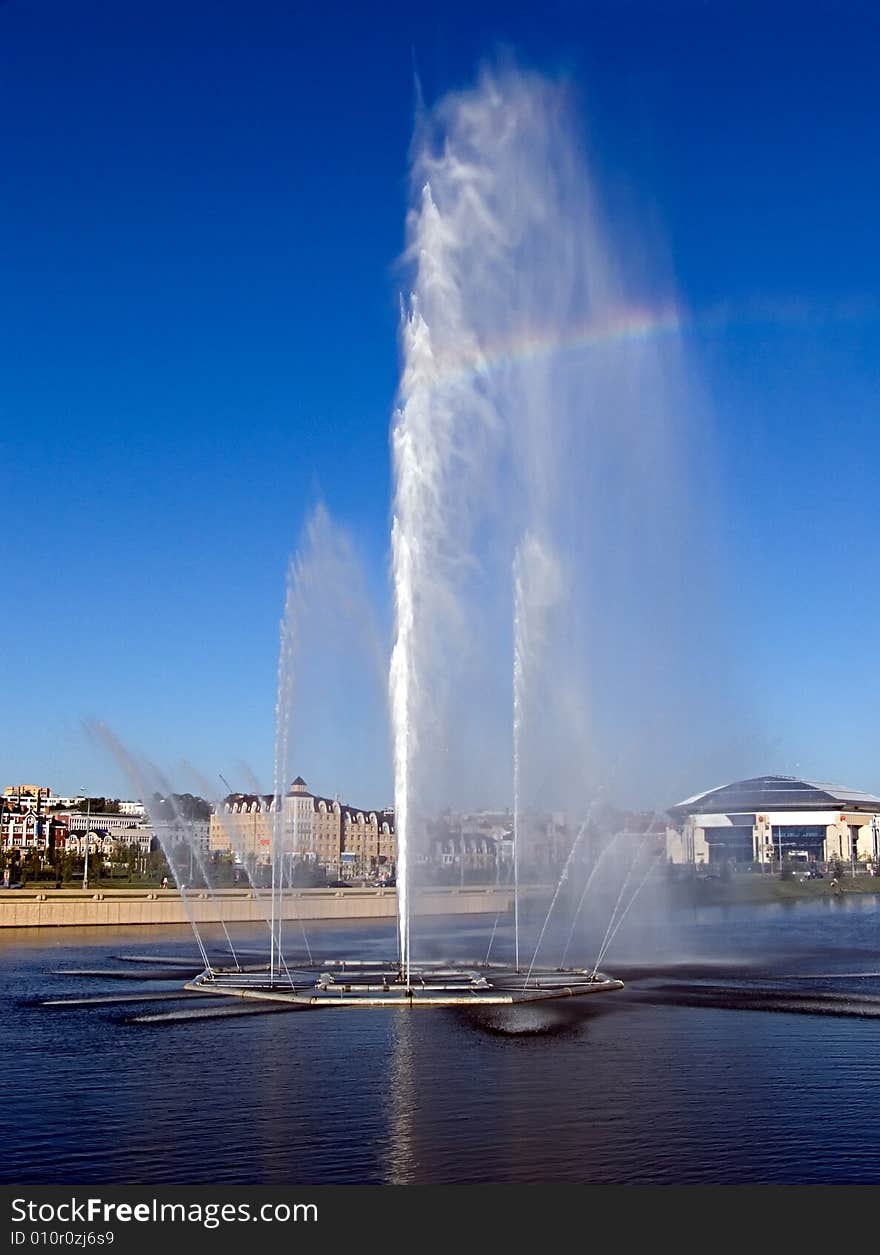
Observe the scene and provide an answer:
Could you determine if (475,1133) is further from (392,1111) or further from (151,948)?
(151,948)

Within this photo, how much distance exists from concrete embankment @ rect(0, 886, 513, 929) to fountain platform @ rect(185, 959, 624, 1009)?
1844 centimetres

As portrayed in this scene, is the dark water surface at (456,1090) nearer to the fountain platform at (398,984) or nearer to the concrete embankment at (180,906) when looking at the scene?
the fountain platform at (398,984)

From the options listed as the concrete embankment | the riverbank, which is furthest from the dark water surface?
the riverbank

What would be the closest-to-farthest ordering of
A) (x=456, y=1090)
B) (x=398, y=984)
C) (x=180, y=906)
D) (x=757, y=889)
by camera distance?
(x=456, y=1090) < (x=398, y=984) < (x=180, y=906) < (x=757, y=889)

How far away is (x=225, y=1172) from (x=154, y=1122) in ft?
10.8

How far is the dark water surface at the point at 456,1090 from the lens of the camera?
17000 millimetres

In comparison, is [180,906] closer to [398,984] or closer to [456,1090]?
[398,984]

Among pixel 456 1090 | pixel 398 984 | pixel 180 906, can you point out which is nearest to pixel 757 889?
pixel 180 906

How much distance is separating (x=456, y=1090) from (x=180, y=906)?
179ft

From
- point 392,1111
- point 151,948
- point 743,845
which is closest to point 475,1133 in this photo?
point 392,1111

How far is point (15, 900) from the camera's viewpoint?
219 ft

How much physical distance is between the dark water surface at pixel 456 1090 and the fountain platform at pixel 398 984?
3.96 feet

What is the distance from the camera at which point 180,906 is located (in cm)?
7306

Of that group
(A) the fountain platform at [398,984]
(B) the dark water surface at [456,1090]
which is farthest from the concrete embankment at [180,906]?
(B) the dark water surface at [456,1090]
